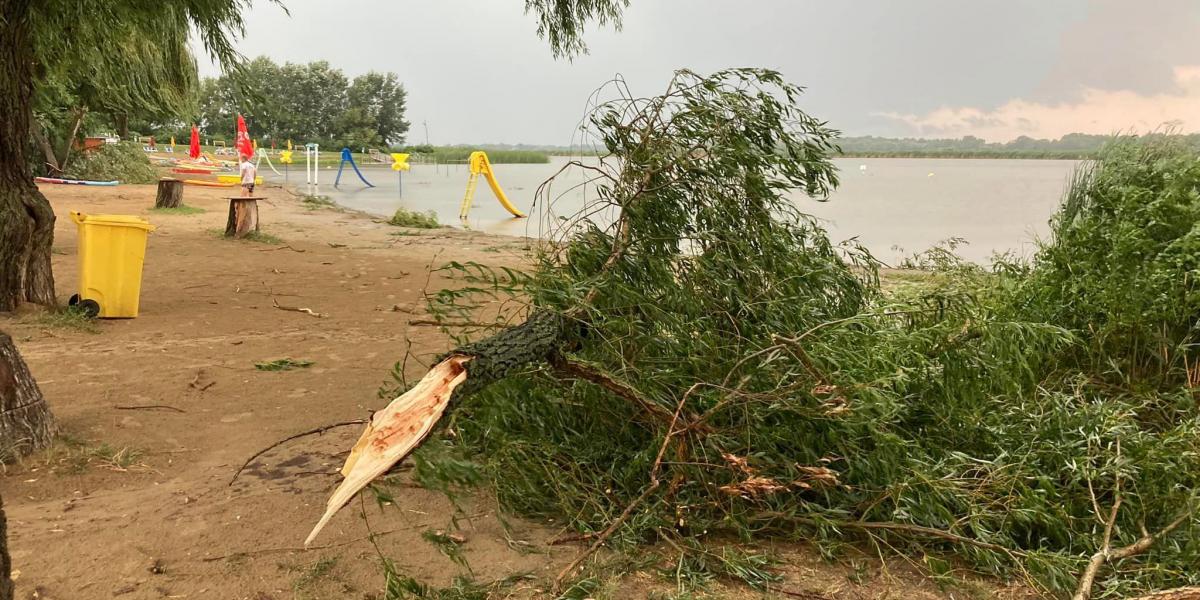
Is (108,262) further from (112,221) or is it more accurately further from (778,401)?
(778,401)

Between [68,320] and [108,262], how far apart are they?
1.90 ft

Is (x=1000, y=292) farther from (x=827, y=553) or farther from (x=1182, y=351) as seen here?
(x=827, y=553)

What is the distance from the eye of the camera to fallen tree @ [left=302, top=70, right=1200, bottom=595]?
3.06 metres

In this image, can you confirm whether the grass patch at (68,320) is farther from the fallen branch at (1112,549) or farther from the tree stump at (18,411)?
the fallen branch at (1112,549)

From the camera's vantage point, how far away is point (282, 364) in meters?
5.94

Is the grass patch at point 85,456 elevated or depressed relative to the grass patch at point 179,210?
depressed

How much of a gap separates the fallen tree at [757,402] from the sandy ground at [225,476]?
258mm

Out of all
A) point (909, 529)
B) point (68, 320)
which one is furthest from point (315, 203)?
point (909, 529)

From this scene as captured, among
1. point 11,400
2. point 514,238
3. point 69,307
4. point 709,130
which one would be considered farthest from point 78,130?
point 709,130

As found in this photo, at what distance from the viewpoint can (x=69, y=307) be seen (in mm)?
6953

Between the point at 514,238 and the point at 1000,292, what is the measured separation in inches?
495

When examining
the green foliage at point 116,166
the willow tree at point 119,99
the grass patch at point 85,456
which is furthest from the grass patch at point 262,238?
the green foliage at point 116,166

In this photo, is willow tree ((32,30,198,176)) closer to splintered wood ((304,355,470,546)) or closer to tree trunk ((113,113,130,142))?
tree trunk ((113,113,130,142))

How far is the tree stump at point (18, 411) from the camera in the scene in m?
3.86
